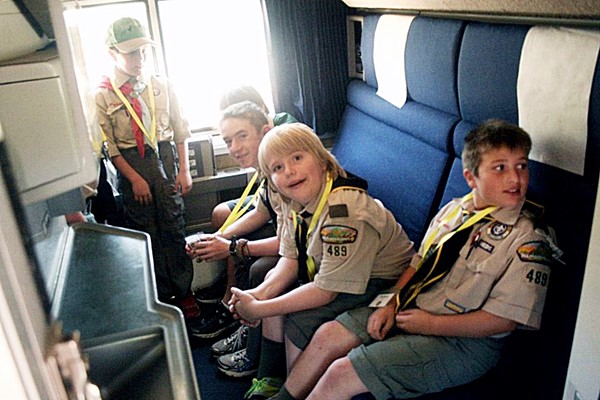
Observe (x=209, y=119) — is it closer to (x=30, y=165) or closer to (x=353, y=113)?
(x=353, y=113)

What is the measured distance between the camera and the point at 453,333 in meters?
1.53

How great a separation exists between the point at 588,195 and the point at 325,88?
2063 millimetres

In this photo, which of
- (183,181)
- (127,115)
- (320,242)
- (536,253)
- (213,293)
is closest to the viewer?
(536,253)

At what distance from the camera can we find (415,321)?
5.23 ft

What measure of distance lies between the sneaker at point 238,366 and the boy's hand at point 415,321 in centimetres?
88

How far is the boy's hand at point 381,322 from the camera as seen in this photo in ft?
5.38

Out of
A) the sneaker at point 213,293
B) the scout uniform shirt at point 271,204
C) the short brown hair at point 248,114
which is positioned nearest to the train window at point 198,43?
the short brown hair at point 248,114

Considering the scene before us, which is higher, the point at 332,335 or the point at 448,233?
the point at 448,233

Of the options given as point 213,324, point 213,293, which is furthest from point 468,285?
point 213,293

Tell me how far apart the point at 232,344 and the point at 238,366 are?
16cm

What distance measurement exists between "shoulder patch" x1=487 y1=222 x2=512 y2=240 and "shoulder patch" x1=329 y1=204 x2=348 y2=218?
452 millimetres

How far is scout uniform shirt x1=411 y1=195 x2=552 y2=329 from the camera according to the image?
1416 millimetres

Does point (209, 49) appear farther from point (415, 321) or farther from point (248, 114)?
point (415, 321)

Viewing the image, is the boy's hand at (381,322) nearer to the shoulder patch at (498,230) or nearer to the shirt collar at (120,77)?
the shoulder patch at (498,230)
